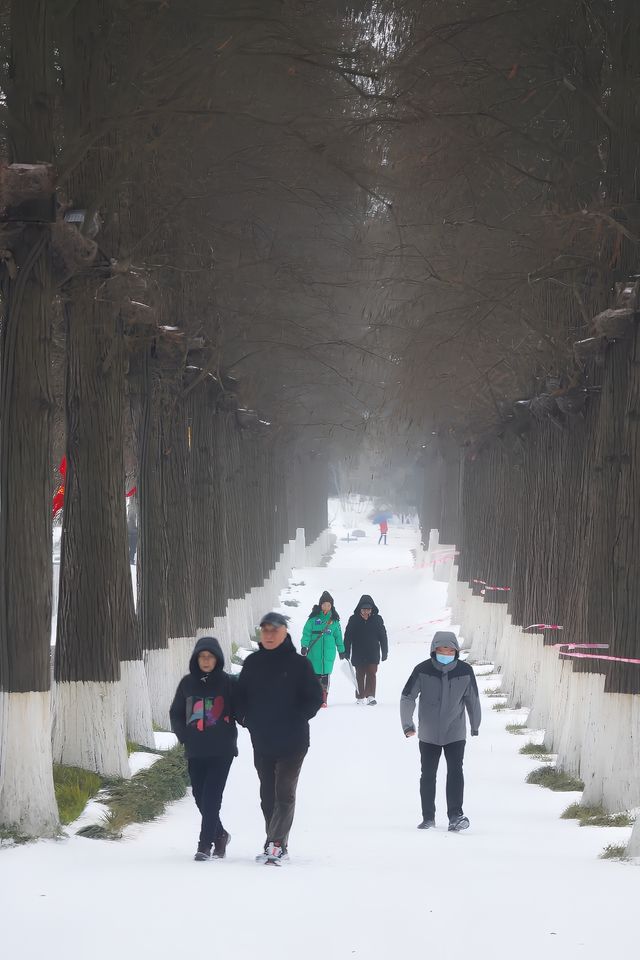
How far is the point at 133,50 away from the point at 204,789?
263 inches

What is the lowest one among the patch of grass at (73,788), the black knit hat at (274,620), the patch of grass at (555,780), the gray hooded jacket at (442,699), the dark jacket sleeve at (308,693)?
the patch of grass at (555,780)

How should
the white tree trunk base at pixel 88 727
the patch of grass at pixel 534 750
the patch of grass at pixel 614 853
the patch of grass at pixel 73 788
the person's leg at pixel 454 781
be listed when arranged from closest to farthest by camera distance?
the patch of grass at pixel 614 853 < the patch of grass at pixel 73 788 < the person's leg at pixel 454 781 < the white tree trunk base at pixel 88 727 < the patch of grass at pixel 534 750

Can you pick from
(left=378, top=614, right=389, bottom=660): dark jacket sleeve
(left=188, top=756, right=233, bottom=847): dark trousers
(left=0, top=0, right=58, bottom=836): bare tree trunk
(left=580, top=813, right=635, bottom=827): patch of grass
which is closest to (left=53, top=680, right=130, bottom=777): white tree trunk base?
(left=0, top=0, right=58, bottom=836): bare tree trunk

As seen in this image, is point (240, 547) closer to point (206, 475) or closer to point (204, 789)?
point (206, 475)

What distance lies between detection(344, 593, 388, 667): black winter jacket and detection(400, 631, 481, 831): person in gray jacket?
10215 mm

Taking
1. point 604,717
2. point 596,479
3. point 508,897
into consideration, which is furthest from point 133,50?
point 508,897

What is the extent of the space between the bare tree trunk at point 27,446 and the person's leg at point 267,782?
1.49m

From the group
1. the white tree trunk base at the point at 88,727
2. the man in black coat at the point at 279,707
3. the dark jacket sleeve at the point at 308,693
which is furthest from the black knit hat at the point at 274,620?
the white tree trunk base at the point at 88,727

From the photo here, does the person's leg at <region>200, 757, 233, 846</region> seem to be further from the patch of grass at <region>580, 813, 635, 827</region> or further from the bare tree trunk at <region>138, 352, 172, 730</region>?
the bare tree trunk at <region>138, 352, 172, 730</region>

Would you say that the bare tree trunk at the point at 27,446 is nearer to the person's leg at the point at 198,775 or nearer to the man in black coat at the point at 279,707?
the person's leg at the point at 198,775

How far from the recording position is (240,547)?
31766 millimetres

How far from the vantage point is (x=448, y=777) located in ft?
38.9

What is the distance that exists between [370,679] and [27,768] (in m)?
13.1

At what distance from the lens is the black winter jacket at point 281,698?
30.8ft
